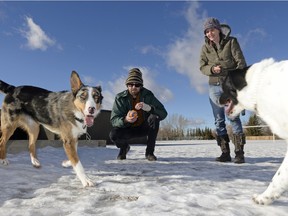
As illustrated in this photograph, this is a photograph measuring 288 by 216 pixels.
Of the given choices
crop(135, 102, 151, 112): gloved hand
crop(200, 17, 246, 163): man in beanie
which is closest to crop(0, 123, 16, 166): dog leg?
crop(135, 102, 151, 112): gloved hand

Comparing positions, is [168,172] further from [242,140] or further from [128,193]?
[242,140]

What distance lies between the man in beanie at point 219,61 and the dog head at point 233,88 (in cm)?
167

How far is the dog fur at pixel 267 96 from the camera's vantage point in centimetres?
302

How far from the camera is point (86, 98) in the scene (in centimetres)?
459

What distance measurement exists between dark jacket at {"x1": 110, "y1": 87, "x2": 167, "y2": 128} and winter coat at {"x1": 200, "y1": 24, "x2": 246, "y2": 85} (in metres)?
1.23

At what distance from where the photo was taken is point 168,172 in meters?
5.14

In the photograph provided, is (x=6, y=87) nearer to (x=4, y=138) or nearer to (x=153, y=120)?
(x=4, y=138)

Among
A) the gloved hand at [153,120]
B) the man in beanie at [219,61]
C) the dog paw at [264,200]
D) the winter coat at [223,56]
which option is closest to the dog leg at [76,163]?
the dog paw at [264,200]

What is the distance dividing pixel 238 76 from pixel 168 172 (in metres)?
2.04

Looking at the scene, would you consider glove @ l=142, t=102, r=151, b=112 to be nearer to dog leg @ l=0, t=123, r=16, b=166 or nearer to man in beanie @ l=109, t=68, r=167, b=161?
man in beanie @ l=109, t=68, r=167, b=161

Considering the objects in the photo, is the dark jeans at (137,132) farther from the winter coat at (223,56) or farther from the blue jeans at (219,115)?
the winter coat at (223,56)

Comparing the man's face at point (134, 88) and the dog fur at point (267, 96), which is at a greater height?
the man's face at point (134, 88)

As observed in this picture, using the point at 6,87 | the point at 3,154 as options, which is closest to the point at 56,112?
Result: the point at 3,154

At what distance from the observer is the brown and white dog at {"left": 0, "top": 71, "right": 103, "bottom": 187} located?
4.54 m
